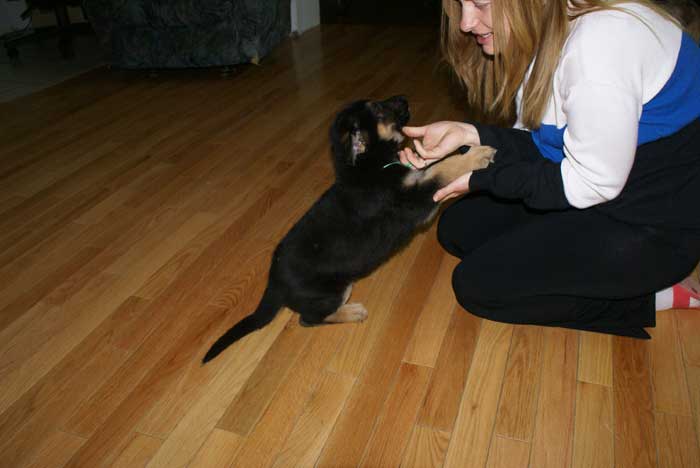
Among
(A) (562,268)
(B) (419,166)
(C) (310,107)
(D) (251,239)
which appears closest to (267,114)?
(C) (310,107)

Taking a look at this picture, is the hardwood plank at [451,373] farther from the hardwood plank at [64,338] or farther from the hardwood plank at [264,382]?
the hardwood plank at [64,338]

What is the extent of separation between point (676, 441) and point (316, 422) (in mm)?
1044

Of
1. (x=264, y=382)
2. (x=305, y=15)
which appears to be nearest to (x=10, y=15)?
(x=305, y=15)

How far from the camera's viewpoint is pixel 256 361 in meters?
1.73

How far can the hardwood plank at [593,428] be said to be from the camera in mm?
1348

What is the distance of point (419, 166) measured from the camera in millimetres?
1767

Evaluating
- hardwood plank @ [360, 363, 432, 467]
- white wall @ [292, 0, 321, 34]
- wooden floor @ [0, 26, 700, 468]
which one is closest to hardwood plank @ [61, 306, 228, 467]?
wooden floor @ [0, 26, 700, 468]

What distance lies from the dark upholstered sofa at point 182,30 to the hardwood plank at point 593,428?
3862 mm

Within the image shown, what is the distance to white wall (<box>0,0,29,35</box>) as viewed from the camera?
602 cm

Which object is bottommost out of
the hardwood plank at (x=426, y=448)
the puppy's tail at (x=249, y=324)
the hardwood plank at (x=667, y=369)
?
the hardwood plank at (x=426, y=448)

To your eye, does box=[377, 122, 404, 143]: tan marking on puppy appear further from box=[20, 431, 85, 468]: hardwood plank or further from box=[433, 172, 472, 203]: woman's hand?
box=[20, 431, 85, 468]: hardwood plank

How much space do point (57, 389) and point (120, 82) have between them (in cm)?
363

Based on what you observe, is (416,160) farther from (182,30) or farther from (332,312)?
(182,30)

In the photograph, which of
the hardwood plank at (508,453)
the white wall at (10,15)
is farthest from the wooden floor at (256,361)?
the white wall at (10,15)
